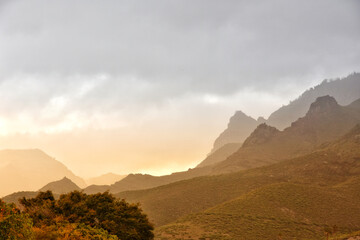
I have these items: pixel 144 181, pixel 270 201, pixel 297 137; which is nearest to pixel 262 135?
pixel 297 137

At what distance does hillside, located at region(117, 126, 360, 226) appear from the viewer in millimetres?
83188

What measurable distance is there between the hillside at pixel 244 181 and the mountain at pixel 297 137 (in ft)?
128

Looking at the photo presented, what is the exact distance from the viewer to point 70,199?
32.4m

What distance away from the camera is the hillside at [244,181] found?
83188mm

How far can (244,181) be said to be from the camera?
9575 centimetres

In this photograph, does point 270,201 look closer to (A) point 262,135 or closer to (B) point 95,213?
(B) point 95,213

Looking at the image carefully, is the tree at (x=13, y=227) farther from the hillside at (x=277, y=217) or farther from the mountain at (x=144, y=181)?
the mountain at (x=144, y=181)

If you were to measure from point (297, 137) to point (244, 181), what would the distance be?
93.2 metres

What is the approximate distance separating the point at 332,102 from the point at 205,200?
149 m

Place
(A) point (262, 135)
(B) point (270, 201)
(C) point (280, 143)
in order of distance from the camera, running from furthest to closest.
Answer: (A) point (262, 135) < (C) point (280, 143) < (B) point (270, 201)

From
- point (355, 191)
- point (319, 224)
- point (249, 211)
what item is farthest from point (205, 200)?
point (355, 191)

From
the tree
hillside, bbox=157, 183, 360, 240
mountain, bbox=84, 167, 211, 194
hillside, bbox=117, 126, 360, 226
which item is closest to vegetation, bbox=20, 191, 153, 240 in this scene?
the tree

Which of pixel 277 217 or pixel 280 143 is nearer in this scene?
pixel 277 217

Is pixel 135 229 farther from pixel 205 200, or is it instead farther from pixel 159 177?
pixel 159 177
